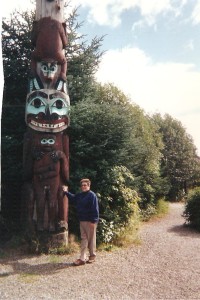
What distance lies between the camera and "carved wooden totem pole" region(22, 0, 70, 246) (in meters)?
8.41

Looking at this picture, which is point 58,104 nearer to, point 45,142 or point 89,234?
point 45,142

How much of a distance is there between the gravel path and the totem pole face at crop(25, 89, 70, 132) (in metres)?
3.15

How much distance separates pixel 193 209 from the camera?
44.4 ft

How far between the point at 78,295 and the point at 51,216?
3.01 m

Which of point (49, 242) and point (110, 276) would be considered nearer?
point (110, 276)

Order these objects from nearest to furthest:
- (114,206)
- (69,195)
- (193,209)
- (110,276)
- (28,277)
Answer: (28,277)
(110,276)
(69,195)
(114,206)
(193,209)

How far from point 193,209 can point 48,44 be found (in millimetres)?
8470

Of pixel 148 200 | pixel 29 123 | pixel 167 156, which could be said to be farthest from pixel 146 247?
pixel 167 156

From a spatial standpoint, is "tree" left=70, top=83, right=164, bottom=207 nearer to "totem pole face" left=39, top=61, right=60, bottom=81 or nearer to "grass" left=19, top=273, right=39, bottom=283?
"totem pole face" left=39, top=61, right=60, bottom=81

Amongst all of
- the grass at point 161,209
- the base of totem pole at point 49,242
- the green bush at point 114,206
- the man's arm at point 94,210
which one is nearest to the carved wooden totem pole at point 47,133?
the base of totem pole at point 49,242

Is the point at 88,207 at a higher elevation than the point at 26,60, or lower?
lower

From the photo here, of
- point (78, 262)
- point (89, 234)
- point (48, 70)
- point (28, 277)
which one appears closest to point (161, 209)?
point (89, 234)

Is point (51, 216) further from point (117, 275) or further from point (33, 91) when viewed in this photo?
point (33, 91)

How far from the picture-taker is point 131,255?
27.9 feet
